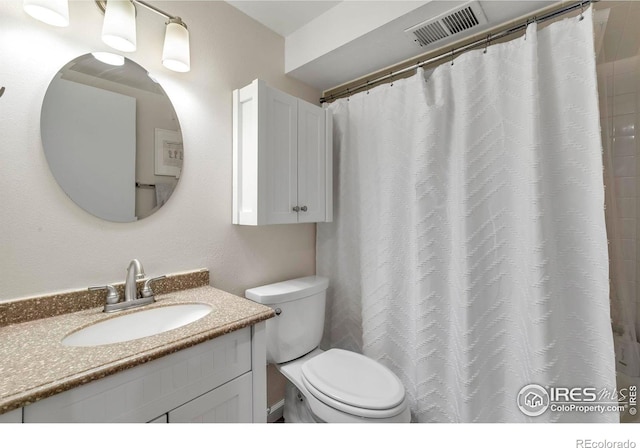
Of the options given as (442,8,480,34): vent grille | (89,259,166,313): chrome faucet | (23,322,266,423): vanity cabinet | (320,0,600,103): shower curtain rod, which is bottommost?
(23,322,266,423): vanity cabinet

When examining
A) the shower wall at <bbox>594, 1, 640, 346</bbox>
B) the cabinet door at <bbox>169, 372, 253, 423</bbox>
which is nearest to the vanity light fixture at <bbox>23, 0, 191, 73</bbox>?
the cabinet door at <bbox>169, 372, 253, 423</bbox>

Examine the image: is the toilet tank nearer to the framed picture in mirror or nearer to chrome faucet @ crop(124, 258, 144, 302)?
chrome faucet @ crop(124, 258, 144, 302)

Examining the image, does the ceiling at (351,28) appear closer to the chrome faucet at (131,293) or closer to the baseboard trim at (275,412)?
the chrome faucet at (131,293)

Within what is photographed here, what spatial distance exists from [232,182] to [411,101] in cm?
100

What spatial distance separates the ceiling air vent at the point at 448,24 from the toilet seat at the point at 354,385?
1.57 metres

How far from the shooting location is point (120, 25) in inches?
38.7

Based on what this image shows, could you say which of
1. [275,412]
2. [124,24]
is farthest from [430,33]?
[275,412]

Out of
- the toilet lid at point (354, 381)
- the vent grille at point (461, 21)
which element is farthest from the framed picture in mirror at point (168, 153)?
the vent grille at point (461, 21)

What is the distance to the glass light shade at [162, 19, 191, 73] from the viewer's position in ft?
3.70

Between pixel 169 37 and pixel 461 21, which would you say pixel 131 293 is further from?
pixel 461 21

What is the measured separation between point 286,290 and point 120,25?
1257 mm

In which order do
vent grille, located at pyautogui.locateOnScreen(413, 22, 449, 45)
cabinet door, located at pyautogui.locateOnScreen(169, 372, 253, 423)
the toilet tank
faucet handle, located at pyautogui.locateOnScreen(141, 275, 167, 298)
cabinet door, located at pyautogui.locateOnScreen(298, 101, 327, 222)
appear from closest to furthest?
cabinet door, located at pyautogui.locateOnScreen(169, 372, 253, 423) < faucet handle, located at pyautogui.locateOnScreen(141, 275, 167, 298) < vent grille, located at pyautogui.locateOnScreen(413, 22, 449, 45) < the toilet tank < cabinet door, located at pyautogui.locateOnScreen(298, 101, 327, 222)

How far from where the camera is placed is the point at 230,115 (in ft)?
4.59

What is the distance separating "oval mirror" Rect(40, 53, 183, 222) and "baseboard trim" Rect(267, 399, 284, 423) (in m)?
1.27
